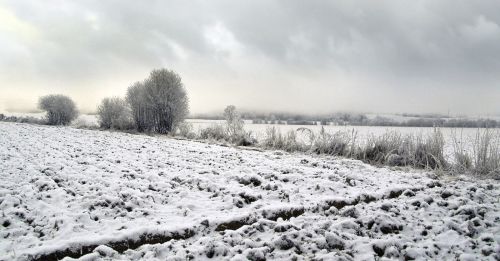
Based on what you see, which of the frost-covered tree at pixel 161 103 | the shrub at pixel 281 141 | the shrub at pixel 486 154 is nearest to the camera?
the shrub at pixel 486 154

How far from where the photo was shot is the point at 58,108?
38.0 metres

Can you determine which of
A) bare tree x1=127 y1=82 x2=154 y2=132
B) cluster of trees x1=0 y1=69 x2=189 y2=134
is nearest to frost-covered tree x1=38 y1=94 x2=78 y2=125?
cluster of trees x1=0 y1=69 x2=189 y2=134

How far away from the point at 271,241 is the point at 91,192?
2.94 m

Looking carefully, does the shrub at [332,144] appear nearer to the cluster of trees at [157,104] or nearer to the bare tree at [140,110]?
the cluster of trees at [157,104]

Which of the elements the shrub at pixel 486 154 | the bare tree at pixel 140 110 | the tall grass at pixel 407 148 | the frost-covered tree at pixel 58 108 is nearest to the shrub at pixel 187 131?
the bare tree at pixel 140 110

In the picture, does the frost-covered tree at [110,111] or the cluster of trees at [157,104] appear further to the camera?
the frost-covered tree at [110,111]

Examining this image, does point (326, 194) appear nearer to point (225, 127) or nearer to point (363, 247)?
point (363, 247)

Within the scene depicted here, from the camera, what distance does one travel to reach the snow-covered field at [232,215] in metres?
2.93

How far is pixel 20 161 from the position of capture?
6344 millimetres

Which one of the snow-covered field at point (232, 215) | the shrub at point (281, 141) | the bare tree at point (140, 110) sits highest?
the bare tree at point (140, 110)

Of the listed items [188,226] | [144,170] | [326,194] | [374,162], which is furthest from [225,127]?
[188,226]

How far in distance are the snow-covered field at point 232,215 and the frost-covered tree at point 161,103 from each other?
19.3m

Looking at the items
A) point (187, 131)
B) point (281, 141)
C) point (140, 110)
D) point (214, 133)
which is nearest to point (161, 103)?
point (140, 110)

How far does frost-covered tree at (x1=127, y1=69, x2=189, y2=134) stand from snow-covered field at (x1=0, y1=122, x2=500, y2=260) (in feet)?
63.4
